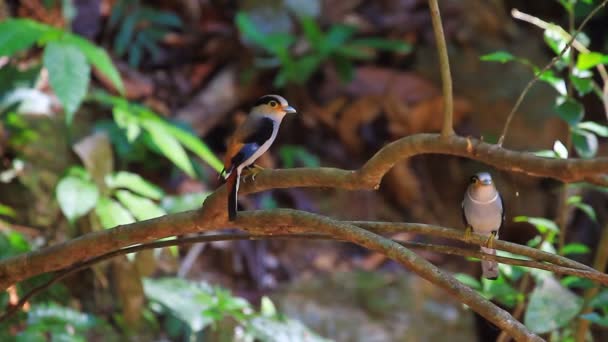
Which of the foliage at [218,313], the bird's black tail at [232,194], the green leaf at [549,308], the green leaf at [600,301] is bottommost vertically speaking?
the foliage at [218,313]

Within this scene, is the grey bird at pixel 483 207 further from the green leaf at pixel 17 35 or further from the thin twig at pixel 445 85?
the green leaf at pixel 17 35

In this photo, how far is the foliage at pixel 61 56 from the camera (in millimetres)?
2992

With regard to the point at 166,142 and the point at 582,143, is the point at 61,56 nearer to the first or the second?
the point at 166,142

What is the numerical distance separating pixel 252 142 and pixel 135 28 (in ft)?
11.8

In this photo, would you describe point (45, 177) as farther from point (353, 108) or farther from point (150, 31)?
point (353, 108)

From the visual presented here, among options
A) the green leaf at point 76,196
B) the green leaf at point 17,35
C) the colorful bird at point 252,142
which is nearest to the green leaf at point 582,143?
the colorful bird at point 252,142

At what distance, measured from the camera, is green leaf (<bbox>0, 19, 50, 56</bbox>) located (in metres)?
2.97

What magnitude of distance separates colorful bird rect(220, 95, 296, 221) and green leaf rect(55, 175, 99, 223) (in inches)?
57.6

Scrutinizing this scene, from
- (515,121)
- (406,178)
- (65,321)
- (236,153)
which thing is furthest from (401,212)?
(236,153)

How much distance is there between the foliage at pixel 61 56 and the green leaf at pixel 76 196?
0.41m

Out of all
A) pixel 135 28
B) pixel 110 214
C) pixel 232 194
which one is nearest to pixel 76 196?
pixel 110 214

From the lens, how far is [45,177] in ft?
13.3

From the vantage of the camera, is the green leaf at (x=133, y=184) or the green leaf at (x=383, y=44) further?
the green leaf at (x=383, y=44)

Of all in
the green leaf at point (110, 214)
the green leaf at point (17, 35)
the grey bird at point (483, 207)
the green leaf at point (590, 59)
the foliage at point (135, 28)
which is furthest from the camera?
the foliage at point (135, 28)
